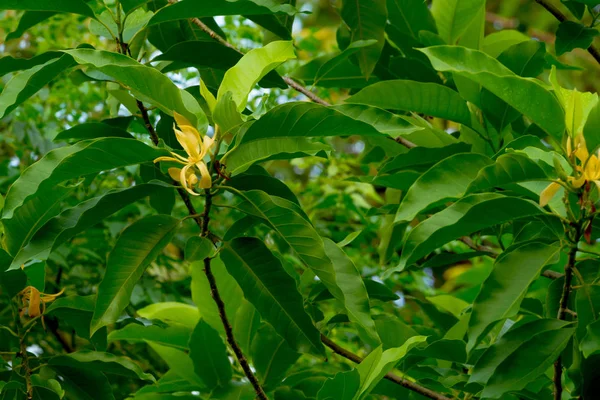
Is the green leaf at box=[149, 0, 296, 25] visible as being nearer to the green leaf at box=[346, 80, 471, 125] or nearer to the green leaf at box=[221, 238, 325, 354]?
the green leaf at box=[346, 80, 471, 125]

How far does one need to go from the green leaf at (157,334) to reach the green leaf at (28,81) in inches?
20.2

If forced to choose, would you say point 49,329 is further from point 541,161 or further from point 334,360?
point 541,161

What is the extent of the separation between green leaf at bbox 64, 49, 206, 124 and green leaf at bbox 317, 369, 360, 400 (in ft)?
1.36

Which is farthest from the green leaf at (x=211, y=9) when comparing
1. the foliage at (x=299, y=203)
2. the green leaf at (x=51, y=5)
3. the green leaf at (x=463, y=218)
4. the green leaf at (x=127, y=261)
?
the green leaf at (x=463, y=218)

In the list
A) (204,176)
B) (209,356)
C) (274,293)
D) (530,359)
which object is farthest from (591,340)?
(209,356)

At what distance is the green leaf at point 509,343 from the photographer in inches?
45.8

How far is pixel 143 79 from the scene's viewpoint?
1.08 m

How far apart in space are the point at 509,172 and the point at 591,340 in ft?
0.88

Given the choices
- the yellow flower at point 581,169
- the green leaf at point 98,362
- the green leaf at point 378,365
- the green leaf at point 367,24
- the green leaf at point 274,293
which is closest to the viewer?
the yellow flower at point 581,169

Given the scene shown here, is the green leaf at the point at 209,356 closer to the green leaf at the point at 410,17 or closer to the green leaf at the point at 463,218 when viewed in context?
the green leaf at the point at 463,218

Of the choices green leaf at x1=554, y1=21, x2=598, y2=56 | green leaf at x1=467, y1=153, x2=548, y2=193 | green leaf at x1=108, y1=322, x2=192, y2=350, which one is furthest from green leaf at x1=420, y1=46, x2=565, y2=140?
green leaf at x1=108, y1=322, x2=192, y2=350

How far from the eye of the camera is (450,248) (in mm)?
2586

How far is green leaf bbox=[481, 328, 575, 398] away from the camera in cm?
114

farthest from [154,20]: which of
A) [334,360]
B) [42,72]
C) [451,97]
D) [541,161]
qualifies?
[334,360]
